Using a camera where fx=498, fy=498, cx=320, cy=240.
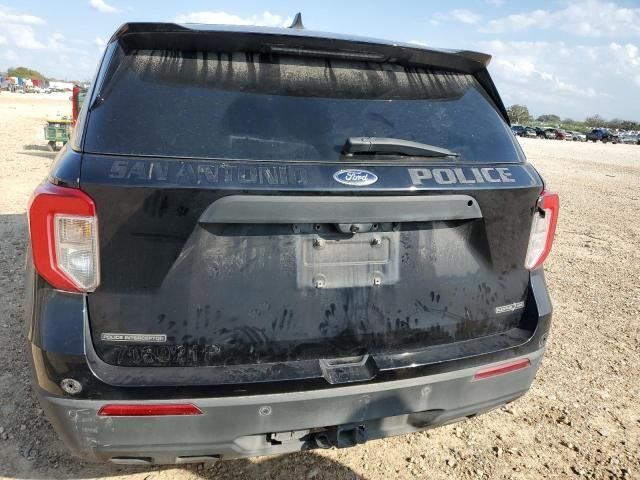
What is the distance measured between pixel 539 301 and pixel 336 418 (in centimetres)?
113

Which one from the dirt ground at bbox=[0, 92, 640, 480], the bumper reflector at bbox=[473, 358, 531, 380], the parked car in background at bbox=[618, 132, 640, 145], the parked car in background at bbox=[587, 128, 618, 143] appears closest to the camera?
the bumper reflector at bbox=[473, 358, 531, 380]

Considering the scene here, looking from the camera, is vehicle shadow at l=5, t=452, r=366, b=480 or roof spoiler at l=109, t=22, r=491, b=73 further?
vehicle shadow at l=5, t=452, r=366, b=480

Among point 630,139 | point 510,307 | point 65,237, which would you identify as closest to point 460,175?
point 510,307

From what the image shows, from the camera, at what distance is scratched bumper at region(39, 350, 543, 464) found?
1759mm

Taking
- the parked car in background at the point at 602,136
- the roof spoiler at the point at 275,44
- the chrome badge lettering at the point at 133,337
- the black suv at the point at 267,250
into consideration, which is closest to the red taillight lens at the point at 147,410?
the black suv at the point at 267,250

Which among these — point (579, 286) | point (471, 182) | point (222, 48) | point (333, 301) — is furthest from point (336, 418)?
point (579, 286)

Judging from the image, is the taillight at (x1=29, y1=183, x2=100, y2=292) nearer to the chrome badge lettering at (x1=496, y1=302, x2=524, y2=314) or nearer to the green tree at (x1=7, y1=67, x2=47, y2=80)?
the chrome badge lettering at (x1=496, y1=302, x2=524, y2=314)

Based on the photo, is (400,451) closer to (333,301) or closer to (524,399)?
(524,399)

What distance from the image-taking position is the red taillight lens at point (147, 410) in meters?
1.73

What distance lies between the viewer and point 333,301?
1959 millimetres

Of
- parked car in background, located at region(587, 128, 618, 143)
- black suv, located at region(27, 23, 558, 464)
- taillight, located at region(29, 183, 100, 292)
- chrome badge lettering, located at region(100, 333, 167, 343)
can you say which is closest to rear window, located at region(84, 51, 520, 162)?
black suv, located at region(27, 23, 558, 464)

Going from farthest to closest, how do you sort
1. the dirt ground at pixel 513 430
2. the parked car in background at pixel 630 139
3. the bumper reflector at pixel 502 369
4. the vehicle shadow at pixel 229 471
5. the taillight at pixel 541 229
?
the parked car in background at pixel 630 139 → the dirt ground at pixel 513 430 → the vehicle shadow at pixel 229 471 → the taillight at pixel 541 229 → the bumper reflector at pixel 502 369

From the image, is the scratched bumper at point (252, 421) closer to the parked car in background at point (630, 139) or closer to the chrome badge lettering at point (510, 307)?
the chrome badge lettering at point (510, 307)

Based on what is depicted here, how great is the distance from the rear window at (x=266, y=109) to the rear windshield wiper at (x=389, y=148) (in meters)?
0.04
